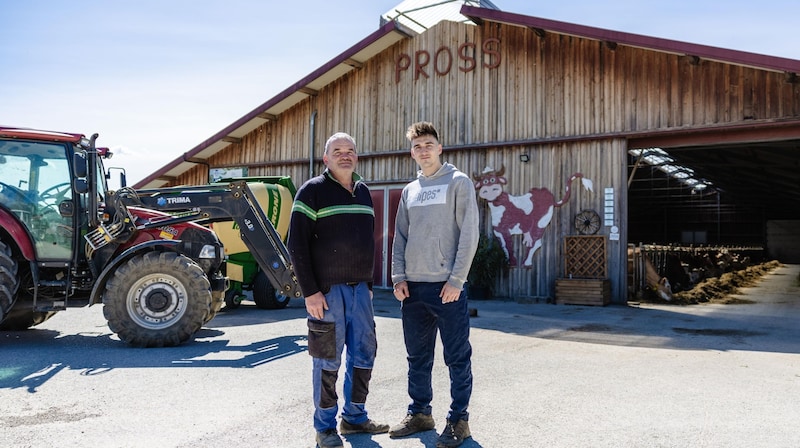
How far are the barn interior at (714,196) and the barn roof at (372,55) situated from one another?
6.45 metres

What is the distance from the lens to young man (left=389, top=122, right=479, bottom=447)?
3.73 meters

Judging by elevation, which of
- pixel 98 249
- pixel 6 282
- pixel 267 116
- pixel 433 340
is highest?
pixel 267 116

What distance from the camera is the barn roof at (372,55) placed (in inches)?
409

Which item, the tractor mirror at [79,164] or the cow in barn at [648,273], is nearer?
the tractor mirror at [79,164]

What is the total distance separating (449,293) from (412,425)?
90 centimetres

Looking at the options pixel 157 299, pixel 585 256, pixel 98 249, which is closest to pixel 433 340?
pixel 157 299

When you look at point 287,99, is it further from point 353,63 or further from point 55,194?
point 55,194

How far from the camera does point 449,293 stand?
3689 millimetres

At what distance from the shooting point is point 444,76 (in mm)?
14617

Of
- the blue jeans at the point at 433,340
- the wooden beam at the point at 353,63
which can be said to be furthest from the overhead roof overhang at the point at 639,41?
the blue jeans at the point at 433,340

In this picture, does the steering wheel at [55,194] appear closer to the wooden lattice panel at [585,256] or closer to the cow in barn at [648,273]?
the wooden lattice panel at [585,256]

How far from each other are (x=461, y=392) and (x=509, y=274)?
9.87m

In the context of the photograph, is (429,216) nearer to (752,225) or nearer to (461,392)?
(461,392)

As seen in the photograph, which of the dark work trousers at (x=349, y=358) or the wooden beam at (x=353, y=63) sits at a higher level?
the wooden beam at (x=353, y=63)
